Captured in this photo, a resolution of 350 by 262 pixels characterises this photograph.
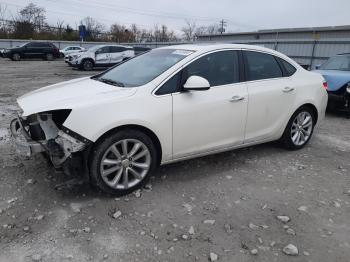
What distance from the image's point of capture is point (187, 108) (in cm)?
371

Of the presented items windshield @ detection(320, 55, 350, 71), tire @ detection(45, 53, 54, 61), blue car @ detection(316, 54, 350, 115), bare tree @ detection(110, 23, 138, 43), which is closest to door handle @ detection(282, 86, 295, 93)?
blue car @ detection(316, 54, 350, 115)

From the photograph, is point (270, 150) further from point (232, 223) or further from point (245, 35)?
point (245, 35)

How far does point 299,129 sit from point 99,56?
661 inches

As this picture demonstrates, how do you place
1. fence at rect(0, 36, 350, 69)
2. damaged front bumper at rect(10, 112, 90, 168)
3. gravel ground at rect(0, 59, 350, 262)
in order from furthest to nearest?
1. fence at rect(0, 36, 350, 69)
2. damaged front bumper at rect(10, 112, 90, 168)
3. gravel ground at rect(0, 59, 350, 262)

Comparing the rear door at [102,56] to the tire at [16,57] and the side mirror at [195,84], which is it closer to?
the tire at [16,57]

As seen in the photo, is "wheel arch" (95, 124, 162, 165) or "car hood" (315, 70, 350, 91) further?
"car hood" (315, 70, 350, 91)

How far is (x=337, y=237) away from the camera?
2965 millimetres

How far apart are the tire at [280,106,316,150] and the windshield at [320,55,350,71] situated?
390 cm

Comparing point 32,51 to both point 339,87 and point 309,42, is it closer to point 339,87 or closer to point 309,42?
point 309,42

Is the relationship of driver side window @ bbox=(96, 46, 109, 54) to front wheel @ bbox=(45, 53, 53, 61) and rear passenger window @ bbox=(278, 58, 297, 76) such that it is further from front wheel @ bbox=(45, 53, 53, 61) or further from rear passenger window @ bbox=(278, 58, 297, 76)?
rear passenger window @ bbox=(278, 58, 297, 76)

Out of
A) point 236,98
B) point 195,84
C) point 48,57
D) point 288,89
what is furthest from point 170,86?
point 48,57

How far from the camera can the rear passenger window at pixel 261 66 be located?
14.3 ft

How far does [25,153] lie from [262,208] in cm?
254

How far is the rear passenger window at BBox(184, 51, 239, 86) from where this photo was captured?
3910 millimetres
